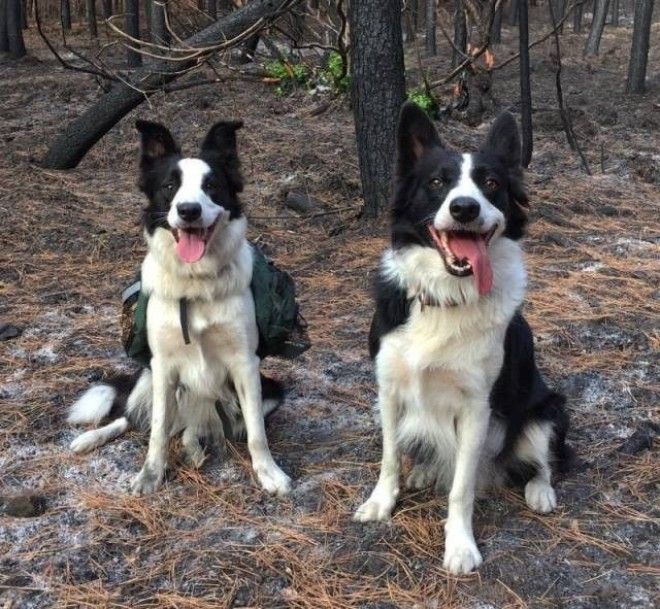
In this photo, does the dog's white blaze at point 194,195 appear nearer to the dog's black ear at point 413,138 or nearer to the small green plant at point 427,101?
the dog's black ear at point 413,138

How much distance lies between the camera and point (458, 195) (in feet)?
8.67

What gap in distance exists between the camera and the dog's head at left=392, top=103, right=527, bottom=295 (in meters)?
2.68

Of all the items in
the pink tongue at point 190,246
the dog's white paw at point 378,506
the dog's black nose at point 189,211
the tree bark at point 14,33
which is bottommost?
the dog's white paw at point 378,506

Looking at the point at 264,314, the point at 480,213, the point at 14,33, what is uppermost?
the point at 14,33

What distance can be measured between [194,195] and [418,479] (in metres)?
1.65

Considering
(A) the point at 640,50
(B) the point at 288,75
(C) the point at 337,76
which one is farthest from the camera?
(A) the point at 640,50

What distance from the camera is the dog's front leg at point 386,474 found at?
10.1 feet

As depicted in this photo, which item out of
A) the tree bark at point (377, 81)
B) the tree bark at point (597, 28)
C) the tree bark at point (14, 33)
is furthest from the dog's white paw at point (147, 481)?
the tree bark at point (597, 28)

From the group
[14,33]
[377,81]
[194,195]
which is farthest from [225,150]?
[14,33]

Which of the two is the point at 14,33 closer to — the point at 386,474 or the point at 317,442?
the point at 317,442

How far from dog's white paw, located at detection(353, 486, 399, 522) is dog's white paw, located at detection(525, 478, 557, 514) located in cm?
59

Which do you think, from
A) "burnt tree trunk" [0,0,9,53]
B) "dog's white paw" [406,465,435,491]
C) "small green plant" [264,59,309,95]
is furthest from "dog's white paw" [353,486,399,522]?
"burnt tree trunk" [0,0,9,53]

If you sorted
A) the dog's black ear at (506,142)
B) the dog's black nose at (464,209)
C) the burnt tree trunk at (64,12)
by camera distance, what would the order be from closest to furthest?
the dog's black nose at (464,209) → the dog's black ear at (506,142) → the burnt tree trunk at (64,12)

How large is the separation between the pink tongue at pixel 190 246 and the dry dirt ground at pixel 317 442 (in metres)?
1.09
